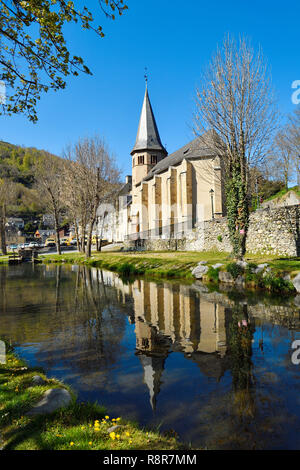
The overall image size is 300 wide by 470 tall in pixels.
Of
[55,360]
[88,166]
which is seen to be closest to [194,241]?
[88,166]

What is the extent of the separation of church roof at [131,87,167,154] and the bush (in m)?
39.5

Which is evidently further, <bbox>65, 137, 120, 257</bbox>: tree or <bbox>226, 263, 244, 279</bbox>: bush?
<bbox>65, 137, 120, 257</bbox>: tree

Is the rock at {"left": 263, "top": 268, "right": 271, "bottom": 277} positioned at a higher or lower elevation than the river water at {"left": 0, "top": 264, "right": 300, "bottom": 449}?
higher

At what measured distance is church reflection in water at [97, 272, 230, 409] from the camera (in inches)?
187

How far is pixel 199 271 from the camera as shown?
1505 cm

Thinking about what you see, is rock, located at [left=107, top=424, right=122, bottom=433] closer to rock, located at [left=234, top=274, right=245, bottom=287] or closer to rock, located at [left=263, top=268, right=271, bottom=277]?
rock, located at [left=263, top=268, right=271, bottom=277]

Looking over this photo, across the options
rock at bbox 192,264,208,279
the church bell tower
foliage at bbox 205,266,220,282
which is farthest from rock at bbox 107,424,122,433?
the church bell tower

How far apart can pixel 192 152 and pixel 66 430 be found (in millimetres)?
31892

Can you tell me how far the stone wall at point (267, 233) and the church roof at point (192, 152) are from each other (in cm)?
512

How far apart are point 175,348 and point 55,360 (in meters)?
2.23

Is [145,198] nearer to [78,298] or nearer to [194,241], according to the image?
[194,241]

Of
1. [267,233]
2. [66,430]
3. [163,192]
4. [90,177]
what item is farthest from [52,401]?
[163,192]

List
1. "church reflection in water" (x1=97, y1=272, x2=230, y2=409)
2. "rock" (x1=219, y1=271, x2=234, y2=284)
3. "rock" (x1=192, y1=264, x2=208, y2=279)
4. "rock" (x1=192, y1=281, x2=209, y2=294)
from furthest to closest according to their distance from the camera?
"rock" (x1=192, y1=264, x2=208, y2=279), "rock" (x1=219, y1=271, x2=234, y2=284), "rock" (x1=192, y1=281, x2=209, y2=294), "church reflection in water" (x1=97, y1=272, x2=230, y2=409)

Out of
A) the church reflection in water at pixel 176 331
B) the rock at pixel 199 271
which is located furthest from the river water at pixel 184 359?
the rock at pixel 199 271
